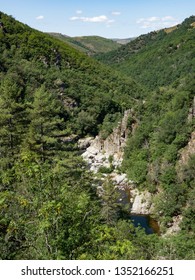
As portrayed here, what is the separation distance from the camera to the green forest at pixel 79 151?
10.0m

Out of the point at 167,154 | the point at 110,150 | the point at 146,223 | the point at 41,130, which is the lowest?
the point at 146,223

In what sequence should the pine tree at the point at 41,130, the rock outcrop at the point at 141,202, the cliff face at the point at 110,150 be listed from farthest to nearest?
the cliff face at the point at 110,150, the rock outcrop at the point at 141,202, the pine tree at the point at 41,130

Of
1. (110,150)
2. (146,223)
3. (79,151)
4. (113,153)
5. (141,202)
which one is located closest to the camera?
(146,223)

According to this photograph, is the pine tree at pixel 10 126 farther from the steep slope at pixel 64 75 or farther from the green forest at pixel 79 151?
the steep slope at pixel 64 75

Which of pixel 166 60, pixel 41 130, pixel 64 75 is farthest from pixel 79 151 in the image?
pixel 166 60

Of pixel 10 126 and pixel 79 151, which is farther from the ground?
pixel 10 126

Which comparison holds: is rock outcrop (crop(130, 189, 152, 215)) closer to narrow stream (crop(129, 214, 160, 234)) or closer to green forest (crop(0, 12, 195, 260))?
narrow stream (crop(129, 214, 160, 234))

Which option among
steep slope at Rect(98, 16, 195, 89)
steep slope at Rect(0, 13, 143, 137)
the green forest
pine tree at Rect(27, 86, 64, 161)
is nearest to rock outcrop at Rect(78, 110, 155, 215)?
the green forest

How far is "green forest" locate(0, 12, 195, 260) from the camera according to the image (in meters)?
10.0

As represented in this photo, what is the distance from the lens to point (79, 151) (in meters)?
68.9

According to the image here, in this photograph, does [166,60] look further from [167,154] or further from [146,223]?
[146,223]

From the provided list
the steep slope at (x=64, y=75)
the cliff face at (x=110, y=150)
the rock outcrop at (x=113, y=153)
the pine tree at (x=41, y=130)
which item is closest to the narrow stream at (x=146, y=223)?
the rock outcrop at (x=113, y=153)

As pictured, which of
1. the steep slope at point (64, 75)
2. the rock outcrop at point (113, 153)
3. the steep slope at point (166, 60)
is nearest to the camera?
the rock outcrop at point (113, 153)
